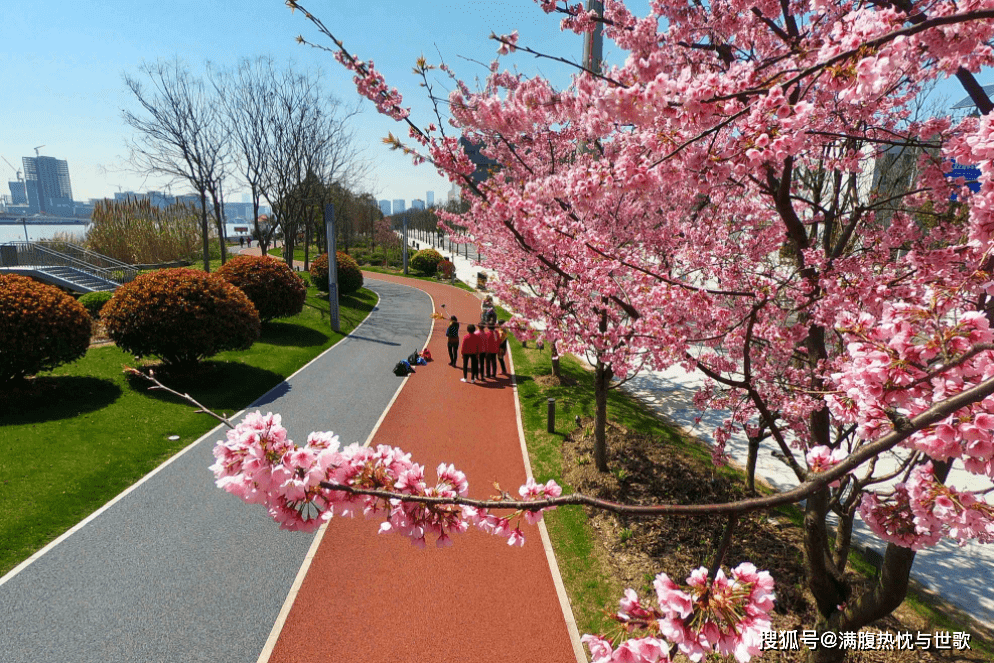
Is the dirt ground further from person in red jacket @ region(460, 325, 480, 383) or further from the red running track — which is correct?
person in red jacket @ region(460, 325, 480, 383)

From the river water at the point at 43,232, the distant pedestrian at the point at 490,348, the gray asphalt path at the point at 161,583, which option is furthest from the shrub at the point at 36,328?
the river water at the point at 43,232

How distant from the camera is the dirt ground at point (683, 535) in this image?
546 cm

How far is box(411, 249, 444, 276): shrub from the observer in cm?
4144

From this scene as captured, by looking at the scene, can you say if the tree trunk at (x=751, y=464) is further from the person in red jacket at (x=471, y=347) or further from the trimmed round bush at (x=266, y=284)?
the trimmed round bush at (x=266, y=284)

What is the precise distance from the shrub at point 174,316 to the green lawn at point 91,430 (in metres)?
0.92

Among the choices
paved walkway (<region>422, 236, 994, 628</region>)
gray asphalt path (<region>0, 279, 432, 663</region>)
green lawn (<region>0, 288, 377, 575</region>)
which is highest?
green lawn (<region>0, 288, 377, 575</region>)

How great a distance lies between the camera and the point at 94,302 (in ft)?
55.4

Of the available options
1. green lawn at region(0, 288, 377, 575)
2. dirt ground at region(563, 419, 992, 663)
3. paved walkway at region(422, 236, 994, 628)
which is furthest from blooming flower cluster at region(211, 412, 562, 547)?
paved walkway at region(422, 236, 994, 628)


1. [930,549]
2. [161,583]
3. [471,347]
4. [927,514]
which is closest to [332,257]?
[471,347]

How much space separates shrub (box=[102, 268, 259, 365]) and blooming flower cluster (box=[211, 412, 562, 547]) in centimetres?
1143

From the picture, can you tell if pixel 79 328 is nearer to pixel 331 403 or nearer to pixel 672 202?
pixel 331 403

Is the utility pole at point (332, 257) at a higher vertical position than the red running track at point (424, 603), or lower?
higher

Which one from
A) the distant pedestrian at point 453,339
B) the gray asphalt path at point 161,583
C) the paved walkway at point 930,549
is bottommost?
the paved walkway at point 930,549

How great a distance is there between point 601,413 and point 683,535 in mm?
2345
